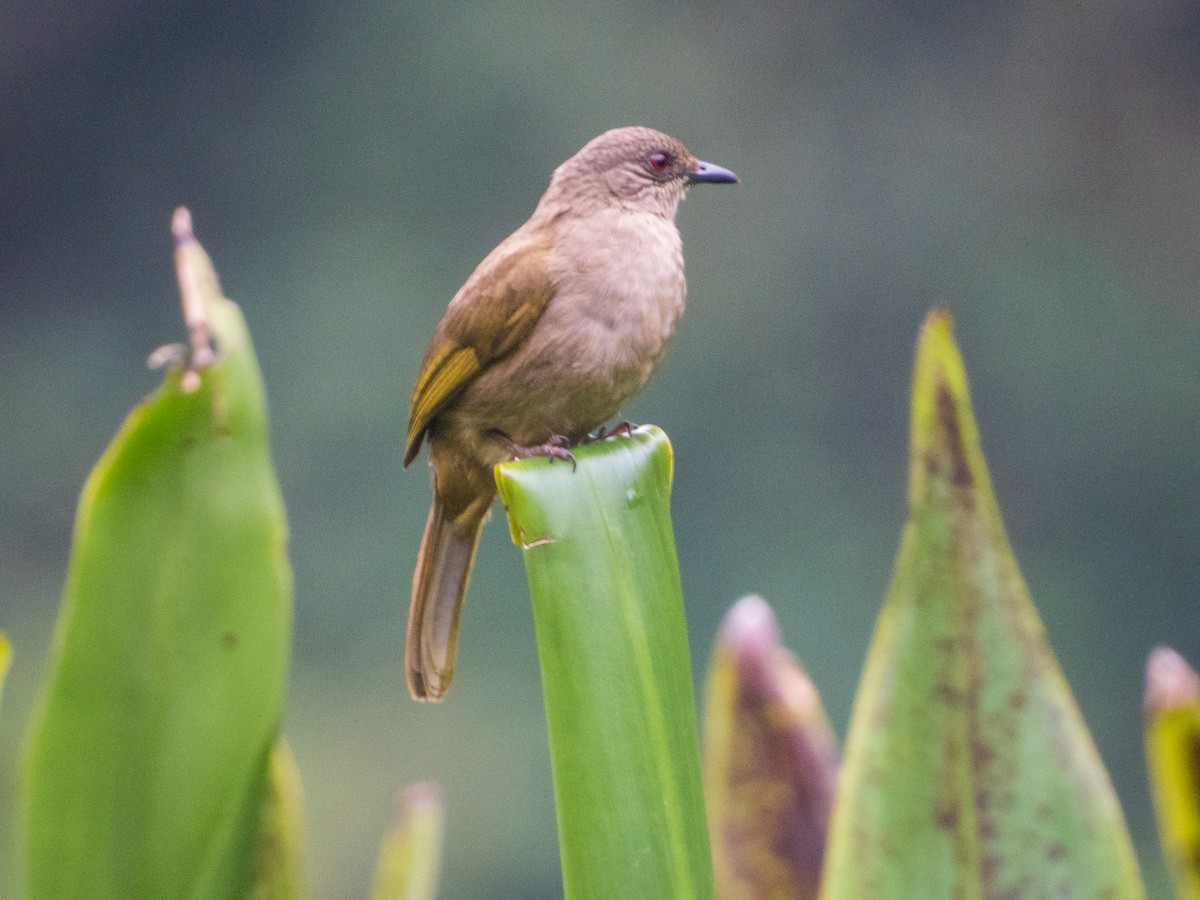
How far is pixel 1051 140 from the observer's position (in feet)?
14.0

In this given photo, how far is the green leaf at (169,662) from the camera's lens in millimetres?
771

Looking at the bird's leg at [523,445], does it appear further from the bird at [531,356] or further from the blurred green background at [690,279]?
the blurred green background at [690,279]

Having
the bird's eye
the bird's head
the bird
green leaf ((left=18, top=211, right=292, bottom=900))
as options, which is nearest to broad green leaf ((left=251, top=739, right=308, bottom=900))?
green leaf ((left=18, top=211, right=292, bottom=900))

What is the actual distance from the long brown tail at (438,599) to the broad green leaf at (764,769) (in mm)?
372

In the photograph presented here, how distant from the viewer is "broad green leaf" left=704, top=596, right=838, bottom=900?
1191mm

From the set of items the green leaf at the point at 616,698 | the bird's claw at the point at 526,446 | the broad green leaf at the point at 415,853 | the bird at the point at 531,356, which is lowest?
the broad green leaf at the point at 415,853

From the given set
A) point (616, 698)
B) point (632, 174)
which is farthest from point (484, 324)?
point (616, 698)

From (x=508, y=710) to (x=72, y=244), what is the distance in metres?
1.98

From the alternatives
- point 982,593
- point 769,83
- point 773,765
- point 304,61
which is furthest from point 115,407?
point 982,593

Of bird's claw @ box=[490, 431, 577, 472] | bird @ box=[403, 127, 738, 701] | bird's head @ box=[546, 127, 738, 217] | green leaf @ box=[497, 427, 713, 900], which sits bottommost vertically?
green leaf @ box=[497, 427, 713, 900]

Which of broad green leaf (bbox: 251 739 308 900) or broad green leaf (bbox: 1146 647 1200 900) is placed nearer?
broad green leaf (bbox: 1146 647 1200 900)

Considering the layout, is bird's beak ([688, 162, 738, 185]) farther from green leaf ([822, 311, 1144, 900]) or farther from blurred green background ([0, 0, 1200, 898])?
blurred green background ([0, 0, 1200, 898])

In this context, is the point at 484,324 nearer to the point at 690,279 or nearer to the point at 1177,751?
the point at 1177,751

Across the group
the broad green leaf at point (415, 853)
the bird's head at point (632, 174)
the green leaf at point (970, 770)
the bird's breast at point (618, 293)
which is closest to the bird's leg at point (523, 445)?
the bird's breast at point (618, 293)
